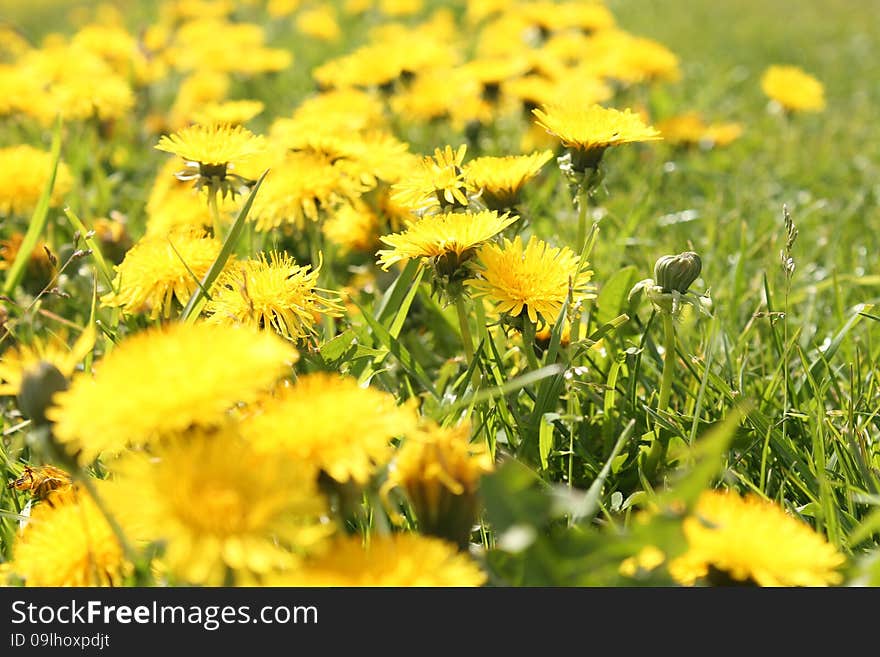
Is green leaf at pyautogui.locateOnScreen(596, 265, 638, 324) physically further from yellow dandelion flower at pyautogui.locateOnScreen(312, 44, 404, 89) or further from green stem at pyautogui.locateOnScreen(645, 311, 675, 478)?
yellow dandelion flower at pyautogui.locateOnScreen(312, 44, 404, 89)

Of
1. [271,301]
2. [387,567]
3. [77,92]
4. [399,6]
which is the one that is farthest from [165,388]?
[399,6]

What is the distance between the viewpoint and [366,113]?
2779 mm

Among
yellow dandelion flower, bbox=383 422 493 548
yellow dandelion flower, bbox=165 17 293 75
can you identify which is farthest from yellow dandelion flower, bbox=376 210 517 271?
yellow dandelion flower, bbox=165 17 293 75

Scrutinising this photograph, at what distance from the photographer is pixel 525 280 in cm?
136

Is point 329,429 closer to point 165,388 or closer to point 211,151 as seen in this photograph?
point 165,388

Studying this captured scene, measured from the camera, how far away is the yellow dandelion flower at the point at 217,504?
0.83 meters

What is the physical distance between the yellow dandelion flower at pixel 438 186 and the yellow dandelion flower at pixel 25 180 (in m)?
1.08

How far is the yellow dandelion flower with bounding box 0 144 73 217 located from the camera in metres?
2.19

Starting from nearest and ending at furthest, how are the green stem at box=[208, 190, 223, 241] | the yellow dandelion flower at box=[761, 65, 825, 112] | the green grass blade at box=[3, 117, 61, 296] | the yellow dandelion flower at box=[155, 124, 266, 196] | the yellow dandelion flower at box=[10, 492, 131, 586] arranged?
the yellow dandelion flower at box=[10, 492, 131, 586]
the yellow dandelion flower at box=[155, 124, 266, 196]
the green stem at box=[208, 190, 223, 241]
the green grass blade at box=[3, 117, 61, 296]
the yellow dandelion flower at box=[761, 65, 825, 112]

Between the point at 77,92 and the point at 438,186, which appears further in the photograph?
the point at 77,92

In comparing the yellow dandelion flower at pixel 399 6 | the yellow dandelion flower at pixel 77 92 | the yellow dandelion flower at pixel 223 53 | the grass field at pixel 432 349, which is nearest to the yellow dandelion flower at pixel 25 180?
the grass field at pixel 432 349

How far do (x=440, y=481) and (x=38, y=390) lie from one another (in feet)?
1.48

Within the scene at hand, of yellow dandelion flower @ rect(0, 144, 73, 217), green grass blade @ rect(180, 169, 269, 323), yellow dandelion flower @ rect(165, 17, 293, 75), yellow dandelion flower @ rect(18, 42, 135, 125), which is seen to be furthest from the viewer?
yellow dandelion flower @ rect(165, 17, 293, 75)
